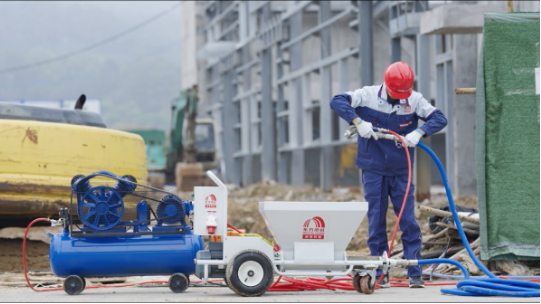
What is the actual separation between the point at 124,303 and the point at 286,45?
2071 cm

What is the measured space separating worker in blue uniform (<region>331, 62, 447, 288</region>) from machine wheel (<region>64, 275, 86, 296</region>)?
2262 mm

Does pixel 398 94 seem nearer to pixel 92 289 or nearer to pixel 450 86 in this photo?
pixel 92 289

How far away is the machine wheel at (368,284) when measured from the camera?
5324mm

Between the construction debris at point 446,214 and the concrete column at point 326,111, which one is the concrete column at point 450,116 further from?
the construction debris at point 446,214

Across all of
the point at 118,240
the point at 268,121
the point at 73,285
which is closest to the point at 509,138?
the point at 118,240

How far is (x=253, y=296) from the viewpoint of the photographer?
518 cm

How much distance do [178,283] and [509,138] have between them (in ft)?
8.43

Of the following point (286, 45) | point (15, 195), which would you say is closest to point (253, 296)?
point (15, 195)

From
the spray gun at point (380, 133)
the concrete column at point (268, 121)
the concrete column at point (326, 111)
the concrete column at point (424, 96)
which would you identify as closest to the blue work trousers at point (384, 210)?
the spray gun at point (380, 133)

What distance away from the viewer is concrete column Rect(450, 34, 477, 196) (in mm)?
13797

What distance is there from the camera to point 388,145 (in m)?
6.05

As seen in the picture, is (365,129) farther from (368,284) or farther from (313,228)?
(368,284)

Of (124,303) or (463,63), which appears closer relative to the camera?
(124,303)

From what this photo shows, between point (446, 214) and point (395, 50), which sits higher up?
point (395, 50)
